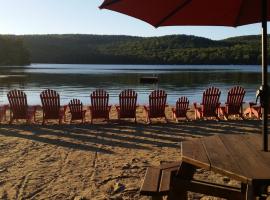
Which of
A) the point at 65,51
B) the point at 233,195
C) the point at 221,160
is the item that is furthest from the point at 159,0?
the point at 65,51

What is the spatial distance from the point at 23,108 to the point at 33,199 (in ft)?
21.5

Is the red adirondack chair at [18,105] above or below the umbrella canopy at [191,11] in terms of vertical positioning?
below

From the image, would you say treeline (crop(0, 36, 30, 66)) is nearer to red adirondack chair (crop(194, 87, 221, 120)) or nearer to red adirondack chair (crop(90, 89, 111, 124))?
red adirondack chair (crop(90, 89, 111, 124))

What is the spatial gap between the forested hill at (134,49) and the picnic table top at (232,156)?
4507 inches

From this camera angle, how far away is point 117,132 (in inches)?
398

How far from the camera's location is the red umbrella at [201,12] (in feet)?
12.8

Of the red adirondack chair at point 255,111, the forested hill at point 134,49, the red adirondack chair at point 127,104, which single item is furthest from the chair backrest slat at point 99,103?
the forested hill at point 134,49

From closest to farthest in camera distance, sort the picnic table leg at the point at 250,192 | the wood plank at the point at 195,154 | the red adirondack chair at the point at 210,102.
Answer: the picnic table leg at the point at 250,192 < the wood plank at the point at 195,154 < the red adirondack chair at the point at 210,102

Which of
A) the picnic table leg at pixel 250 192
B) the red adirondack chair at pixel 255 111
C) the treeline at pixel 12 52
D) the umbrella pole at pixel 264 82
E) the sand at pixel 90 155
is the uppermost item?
the treeline at pixel 12 52

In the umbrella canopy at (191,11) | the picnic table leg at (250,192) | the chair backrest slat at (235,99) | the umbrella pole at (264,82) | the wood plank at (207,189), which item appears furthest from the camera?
the chair backrest slat at (235,99)

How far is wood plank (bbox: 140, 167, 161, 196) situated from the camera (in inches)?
151

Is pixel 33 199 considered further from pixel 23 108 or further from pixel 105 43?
pixel 105 43

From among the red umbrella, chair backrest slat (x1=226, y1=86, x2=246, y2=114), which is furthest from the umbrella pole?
chair backrest slat (x1=226, y1=86, x2=246, y2=114)

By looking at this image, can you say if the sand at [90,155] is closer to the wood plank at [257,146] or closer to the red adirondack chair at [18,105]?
the red adirondack chair at [18,105]
